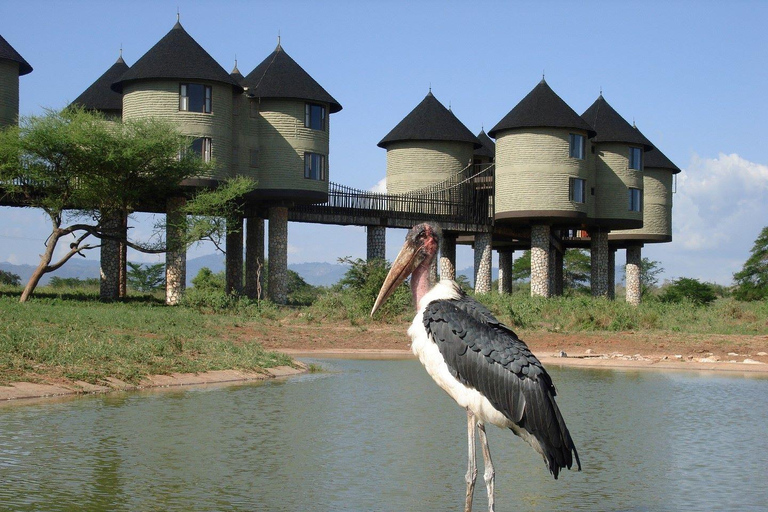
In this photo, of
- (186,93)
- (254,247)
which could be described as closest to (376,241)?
(254,247)

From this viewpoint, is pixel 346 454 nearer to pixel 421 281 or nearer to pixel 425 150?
pixel 421 281

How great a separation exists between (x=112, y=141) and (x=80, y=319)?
15.7 m

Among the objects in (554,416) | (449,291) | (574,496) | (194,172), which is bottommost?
(574,496)

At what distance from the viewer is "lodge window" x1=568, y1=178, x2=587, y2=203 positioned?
169 feet

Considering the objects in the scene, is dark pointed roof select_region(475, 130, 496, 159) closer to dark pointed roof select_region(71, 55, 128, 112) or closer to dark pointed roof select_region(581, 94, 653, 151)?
dark pointed roof select_region(581, 94, 653, 151)

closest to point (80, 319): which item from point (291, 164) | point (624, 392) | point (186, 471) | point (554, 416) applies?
point (624, 392)

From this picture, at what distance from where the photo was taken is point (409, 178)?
185 feet

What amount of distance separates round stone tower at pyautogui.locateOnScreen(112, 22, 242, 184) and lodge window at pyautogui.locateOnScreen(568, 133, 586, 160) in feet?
56.6

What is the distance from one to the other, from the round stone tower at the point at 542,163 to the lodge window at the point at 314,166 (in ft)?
33.0

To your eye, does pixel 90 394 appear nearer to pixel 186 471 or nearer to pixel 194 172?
pixel 186 471

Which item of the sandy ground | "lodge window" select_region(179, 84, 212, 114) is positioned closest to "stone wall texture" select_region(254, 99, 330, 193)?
"lodge window" select_region(179, 84, 212, 114)

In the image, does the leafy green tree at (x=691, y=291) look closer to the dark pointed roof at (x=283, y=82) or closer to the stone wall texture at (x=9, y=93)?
the dark pointed roof at (x=283, y=82)

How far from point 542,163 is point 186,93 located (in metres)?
18.0

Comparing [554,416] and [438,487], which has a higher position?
[554,416]
